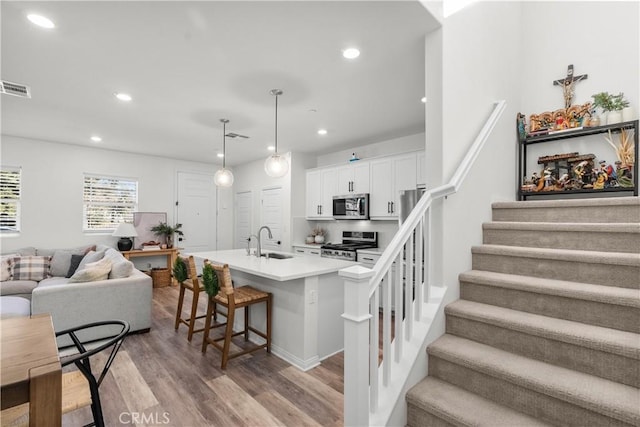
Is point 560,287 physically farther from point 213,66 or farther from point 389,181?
point 389,181

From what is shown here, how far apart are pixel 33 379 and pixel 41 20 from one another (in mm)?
2284

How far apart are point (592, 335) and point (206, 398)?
245 centimetres

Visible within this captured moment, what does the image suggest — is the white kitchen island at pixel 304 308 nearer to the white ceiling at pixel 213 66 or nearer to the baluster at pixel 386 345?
the baluster at pixel 386 345

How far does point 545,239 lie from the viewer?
2.24 meters

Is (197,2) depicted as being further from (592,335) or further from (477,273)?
(592,335)

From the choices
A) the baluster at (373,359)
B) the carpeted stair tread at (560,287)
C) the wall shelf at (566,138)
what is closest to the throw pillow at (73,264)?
the baluster at (373,359)

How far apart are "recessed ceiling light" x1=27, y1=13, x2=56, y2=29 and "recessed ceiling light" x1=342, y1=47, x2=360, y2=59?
203 cm

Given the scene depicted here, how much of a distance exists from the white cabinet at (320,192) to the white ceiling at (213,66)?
4.03ft

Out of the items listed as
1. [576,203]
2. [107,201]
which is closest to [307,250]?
[107,201]

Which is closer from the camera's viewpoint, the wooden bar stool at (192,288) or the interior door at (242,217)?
the wooden bar stool at (192,288)

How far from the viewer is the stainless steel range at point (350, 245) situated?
16.3 feet

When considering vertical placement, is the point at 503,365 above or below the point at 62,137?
below

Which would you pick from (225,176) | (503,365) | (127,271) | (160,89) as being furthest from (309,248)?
(503,365)

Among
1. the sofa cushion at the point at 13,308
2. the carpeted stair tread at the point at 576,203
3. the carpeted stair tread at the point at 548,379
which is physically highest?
the carpeted stair tread at the point at 576,203
